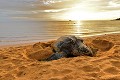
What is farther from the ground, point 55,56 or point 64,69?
point 55,56

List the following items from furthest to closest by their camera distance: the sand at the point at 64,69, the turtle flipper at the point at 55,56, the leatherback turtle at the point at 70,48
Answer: the leatherback turtle at the point at 70,48, the turtle flipper at the point at 55,56, the sand at the point at 64,69

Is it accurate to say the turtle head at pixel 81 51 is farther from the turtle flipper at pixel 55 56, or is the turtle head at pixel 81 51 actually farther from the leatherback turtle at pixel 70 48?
the turtle flipper at pixel 55 56

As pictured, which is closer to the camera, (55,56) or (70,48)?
(55,56)

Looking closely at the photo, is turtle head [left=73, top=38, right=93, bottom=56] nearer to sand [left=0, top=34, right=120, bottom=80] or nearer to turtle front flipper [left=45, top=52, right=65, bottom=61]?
turtle front flipper [left=45, top=52, right=65, bottom=61]

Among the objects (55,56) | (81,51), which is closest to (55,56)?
(55,56)

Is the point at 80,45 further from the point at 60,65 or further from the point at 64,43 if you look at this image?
the point at 60,65

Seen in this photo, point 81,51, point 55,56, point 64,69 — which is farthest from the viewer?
point 81,51

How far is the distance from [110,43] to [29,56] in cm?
318

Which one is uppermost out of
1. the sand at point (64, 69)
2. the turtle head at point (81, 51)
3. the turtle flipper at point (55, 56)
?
the turtle head at point (81, 51)

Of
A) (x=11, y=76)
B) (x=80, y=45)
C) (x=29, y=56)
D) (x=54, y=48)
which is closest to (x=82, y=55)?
(x=80, y=45)

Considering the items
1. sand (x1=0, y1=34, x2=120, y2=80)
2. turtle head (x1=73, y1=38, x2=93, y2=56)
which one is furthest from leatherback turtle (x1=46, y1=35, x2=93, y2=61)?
sand (x1=0, y1=34, x2=120, y2=80)

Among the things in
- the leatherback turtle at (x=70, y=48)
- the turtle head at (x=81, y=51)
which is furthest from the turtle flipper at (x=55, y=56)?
the turtle head at (x=81, y=51)

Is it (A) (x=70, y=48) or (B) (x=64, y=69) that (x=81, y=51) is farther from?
(B) (x=64, y=69)

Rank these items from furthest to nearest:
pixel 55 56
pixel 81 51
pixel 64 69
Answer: pixel 81 51, pixel 55 56, pixel 64 69
